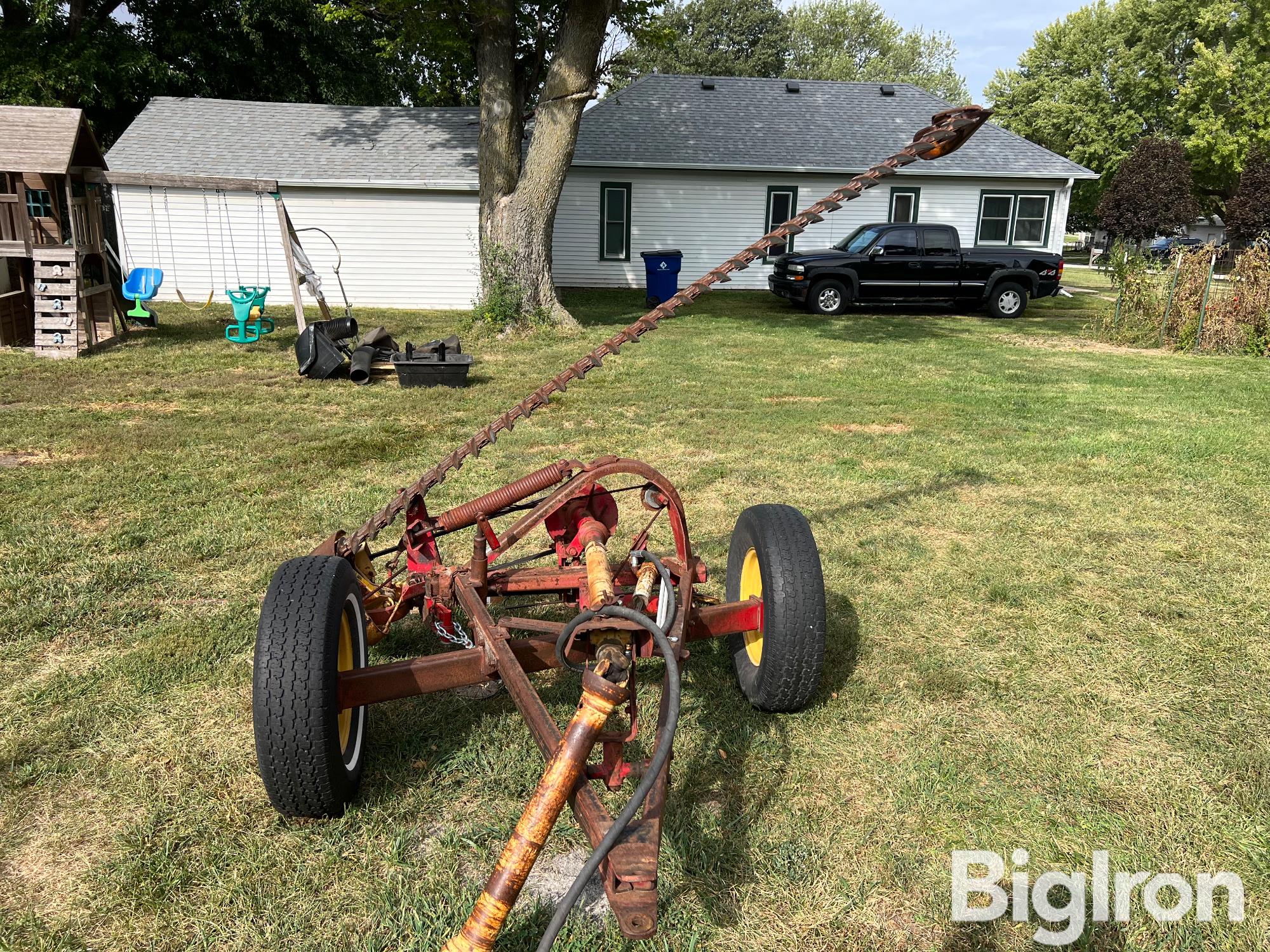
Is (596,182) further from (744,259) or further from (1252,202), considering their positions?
(1252,202)

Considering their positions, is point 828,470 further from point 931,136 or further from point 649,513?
point 931,136

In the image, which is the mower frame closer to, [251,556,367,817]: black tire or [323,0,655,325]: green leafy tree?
[251,556,367,817]: black tire

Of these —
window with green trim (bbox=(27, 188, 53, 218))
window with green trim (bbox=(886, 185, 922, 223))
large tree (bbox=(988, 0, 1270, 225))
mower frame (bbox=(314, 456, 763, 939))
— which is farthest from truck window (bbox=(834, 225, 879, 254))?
large tree (bbox=(988, 0, 1270, 225))

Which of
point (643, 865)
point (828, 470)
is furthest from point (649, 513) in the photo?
point (643, 865)

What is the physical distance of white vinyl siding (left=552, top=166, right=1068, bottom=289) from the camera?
2205cm

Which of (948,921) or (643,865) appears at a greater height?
(643,865)

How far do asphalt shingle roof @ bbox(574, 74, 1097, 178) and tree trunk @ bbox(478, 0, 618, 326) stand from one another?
7.23 m

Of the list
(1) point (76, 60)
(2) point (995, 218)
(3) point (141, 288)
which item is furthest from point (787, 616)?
(1) point (76, 60)

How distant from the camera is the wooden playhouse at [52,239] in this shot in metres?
→ 11.6

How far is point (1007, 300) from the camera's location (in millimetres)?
18078

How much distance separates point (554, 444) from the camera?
7.71m

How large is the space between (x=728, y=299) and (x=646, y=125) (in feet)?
19.5

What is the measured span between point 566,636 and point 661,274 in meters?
17.8

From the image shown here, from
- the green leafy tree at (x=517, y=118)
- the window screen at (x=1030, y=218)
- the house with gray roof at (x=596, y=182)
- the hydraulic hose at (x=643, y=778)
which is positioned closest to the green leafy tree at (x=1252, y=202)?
the window screen at (x=1030, y=218)
